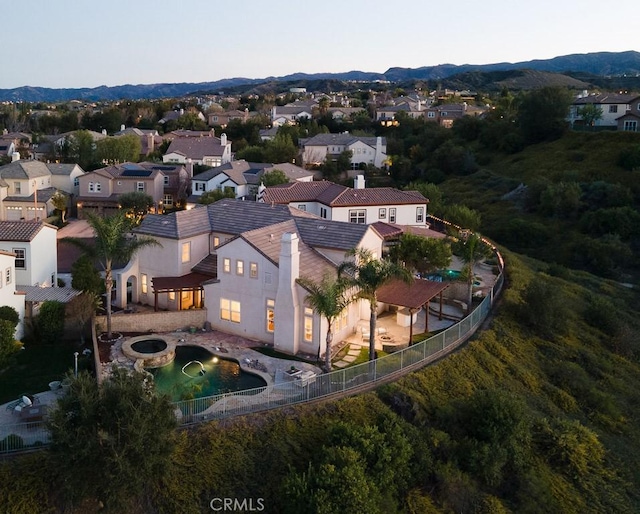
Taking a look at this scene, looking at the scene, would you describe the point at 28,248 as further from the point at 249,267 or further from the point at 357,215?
the point at 357,215

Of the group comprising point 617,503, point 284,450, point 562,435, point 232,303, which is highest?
point 232,303

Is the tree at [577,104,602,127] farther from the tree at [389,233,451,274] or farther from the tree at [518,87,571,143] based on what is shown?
the tree at [389,233,451,274]

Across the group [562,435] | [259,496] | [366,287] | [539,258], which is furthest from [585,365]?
[539,258]

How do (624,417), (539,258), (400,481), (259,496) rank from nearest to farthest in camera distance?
(259,496), (400,481), (624,417), (539,258)

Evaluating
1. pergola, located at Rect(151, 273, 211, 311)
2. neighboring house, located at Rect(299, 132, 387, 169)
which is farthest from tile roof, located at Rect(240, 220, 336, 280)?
neighboring house, located at Rect(299, 132, 387, 169)

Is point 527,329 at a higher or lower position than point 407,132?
lower

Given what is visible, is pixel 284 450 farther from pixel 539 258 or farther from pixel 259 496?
pixel 539 258

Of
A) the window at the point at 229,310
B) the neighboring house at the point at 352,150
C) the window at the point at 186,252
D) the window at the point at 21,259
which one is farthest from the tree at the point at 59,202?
the window at the point at 229,310
